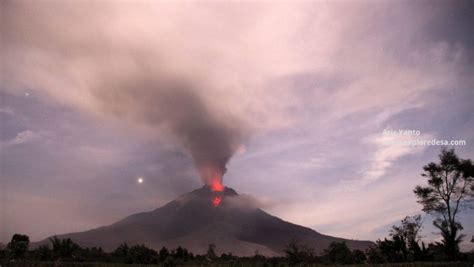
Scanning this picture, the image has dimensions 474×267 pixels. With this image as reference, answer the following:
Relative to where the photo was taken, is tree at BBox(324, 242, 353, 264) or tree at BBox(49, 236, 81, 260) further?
tree at BBox(49, 236, 81, 260)

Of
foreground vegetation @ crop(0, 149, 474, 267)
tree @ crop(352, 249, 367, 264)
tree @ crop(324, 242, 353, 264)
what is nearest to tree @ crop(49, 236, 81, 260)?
foreground vegetation @ crop(0, 149, 474, 267)

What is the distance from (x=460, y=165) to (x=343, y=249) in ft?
66.0

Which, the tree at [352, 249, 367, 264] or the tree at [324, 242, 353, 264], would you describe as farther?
the tree at [324, 242, 353, 264]

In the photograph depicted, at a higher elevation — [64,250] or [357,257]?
[64,250]

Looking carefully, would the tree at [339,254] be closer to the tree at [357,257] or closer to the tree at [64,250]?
the tree at [357,257]

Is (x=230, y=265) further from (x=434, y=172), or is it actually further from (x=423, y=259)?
(x=434, y=172)

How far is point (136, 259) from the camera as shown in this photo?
33.5m

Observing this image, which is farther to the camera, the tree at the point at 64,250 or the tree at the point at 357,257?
the tree at the point at 64,250

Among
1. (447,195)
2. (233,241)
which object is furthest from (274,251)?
(447,195)

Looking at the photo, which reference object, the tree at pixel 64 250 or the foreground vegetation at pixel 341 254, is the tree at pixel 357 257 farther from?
the tree at pixel 64 250

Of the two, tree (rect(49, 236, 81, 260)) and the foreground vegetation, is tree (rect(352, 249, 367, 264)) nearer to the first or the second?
the foreground vegetation

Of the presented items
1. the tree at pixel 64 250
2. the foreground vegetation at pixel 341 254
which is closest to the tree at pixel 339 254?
the foreground vegetation at pixel 341 254

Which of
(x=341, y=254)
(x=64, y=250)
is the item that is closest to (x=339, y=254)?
(x=341, y=254)

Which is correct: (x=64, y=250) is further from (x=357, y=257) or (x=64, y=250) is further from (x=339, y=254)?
(x=357, y=257)
